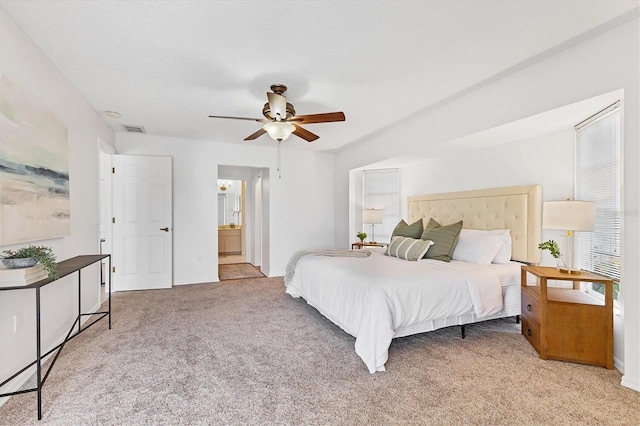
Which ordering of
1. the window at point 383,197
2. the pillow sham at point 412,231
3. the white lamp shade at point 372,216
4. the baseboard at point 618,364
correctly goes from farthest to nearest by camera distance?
the window at point 383,197 < the white lamp shade at point 372,216 < the pillow sham at point 412,231 < the baseboard at point 618,364

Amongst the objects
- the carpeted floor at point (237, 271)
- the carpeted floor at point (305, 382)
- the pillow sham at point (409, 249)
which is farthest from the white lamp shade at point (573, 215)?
the carpeted floor at point (237, 271)

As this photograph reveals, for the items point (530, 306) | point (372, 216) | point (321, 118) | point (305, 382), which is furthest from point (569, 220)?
point (372, 216)

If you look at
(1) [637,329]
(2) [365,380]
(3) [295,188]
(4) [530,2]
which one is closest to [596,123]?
(4) [530,2]

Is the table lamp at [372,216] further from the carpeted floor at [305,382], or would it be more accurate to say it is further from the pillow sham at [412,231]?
the carpeted floor at [305,382]

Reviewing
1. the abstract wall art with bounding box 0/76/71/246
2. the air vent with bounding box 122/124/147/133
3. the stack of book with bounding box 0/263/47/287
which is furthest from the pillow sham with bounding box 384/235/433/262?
the air vent with bounding box 122/124/147/133

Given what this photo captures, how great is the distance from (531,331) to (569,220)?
3.37 ft

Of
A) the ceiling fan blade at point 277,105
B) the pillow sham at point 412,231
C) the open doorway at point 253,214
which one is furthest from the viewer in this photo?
the open doorway at point 253,214

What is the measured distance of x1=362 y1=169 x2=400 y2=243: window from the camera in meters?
5.60

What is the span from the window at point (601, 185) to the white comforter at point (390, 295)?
34.5 inches

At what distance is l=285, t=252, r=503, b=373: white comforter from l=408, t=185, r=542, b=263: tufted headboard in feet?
2.43

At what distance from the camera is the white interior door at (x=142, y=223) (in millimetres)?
4820

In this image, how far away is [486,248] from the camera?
348cm

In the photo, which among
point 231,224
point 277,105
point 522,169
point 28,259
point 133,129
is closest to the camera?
point 28,259

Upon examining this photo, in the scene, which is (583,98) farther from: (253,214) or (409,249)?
(253,214)
